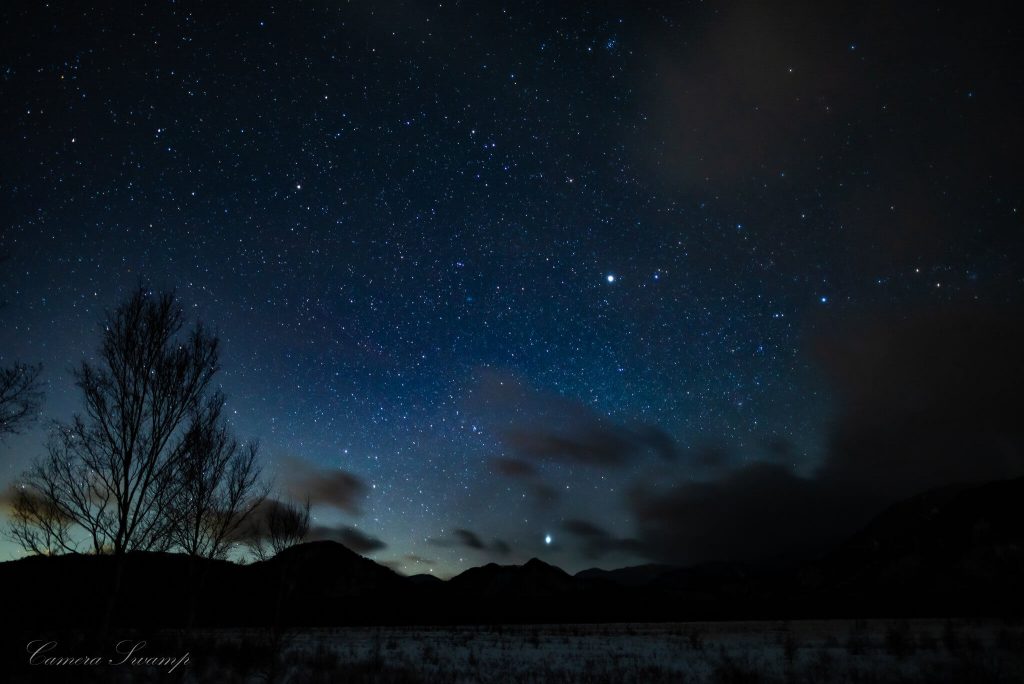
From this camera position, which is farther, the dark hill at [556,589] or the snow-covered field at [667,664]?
the dark hill at [556,589]

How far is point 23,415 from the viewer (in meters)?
12.9

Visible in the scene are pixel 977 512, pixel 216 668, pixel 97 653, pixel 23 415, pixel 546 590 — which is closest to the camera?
pixel 97 653

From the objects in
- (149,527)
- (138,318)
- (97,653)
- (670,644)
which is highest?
(138,318)

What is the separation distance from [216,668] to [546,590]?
159 metres

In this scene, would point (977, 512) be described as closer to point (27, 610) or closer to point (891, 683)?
point (891, 683)

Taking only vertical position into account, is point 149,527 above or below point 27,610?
above

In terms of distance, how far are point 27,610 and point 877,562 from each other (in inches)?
6460

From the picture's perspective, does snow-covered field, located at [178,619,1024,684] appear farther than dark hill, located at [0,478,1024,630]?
No

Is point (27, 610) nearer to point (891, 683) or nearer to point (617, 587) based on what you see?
point (891, 683)

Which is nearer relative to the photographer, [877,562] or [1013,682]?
[1013,682]

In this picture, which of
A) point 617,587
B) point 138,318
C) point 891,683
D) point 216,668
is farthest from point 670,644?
point 617,587

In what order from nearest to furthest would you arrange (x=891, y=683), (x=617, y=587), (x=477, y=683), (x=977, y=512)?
(x=891, y=683) < (x=477, y=683) < (x=977, y=512) < (x=617, y=587)

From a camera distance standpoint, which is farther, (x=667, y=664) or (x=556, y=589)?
(x=556, y=589)

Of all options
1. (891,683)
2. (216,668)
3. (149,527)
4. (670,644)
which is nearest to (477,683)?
(216,668)
